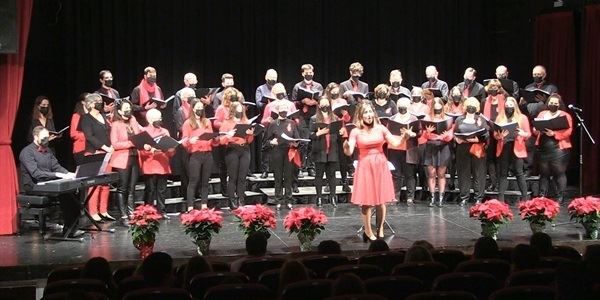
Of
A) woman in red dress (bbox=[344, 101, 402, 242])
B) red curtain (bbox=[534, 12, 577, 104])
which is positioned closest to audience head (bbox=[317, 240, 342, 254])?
woman in red dress (bbox=[344, 101, 402, 242])

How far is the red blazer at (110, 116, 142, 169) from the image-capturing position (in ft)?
36.8

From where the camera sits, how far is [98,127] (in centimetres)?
1118

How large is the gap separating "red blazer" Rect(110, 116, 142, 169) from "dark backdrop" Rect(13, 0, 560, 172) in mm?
2942

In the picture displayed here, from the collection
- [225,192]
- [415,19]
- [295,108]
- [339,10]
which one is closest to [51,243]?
[225,192]

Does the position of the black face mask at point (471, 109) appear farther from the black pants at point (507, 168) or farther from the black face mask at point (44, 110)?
the black face mask at point (44, 110)

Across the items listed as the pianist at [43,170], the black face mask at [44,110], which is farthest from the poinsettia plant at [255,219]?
the black face mask at [44,110]

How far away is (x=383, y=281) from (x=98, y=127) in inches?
261

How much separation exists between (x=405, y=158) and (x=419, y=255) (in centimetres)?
670

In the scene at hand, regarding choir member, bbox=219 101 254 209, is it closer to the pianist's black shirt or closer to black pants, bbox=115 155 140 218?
black pants, bbox=115 155 140 218

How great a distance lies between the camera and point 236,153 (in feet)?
40.6

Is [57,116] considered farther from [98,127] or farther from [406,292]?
[406,292]

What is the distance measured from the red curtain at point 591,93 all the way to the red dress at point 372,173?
6.08 meters

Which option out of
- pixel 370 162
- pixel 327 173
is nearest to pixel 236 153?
pixel 327 173

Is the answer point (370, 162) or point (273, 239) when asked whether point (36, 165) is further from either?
point (370, 162)
